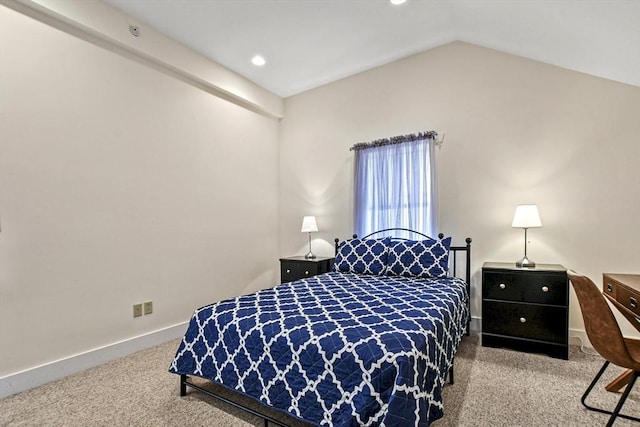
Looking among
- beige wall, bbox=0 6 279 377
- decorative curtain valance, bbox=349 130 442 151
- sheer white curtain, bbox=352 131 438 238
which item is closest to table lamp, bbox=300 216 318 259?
sheer white curtain, bbox=352 131 438 238

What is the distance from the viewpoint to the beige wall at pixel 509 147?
2.69m

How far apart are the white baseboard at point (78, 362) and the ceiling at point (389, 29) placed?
2829 mm

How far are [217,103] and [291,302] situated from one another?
2635mm

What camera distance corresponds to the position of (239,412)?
1859 millimetres

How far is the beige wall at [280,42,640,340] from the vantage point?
2.69 metres

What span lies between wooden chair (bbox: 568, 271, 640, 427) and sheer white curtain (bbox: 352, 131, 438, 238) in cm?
169

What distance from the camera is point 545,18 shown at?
2367 millimetres

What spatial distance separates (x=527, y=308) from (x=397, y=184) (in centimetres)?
170

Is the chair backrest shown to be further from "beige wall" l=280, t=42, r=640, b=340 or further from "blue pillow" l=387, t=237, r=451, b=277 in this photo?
"beige wall" l=280, t=42, r=640, b=340

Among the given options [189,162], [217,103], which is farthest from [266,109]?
[189,162]

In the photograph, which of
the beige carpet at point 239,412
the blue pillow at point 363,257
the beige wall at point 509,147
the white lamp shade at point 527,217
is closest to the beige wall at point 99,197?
the beige carpet at point 239,412

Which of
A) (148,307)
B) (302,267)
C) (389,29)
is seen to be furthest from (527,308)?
(148,307)

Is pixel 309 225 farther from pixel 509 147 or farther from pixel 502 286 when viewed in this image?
pixel 509 147

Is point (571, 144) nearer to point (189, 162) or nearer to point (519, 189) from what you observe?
point (519, 189)
